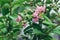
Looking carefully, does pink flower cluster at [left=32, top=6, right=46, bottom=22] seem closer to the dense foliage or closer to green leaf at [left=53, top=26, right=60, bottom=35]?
the dense foliage

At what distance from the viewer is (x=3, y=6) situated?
4.14 ft

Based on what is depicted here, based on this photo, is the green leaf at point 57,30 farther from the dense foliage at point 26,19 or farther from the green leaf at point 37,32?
the green leaf at point 37,32

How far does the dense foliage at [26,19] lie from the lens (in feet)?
4.22

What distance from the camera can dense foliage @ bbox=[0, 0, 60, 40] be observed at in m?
1.29

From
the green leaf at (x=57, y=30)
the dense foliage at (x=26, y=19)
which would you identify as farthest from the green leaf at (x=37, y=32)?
the green leaf at (x=57, y=30)

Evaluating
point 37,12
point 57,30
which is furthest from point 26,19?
point 57,30

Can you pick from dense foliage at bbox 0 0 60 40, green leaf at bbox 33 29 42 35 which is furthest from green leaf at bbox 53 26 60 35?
green leaf at bbox 33 29 42 35

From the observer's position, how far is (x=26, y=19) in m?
1.42

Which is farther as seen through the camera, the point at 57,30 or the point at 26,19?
the point at 26,19

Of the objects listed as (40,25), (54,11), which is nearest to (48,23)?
(40,25)

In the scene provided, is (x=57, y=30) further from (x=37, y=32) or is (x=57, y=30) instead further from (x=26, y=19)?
(x=26, y=19)

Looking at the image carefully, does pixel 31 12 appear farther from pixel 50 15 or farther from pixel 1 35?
pixel 1 35

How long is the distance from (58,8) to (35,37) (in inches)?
11.3

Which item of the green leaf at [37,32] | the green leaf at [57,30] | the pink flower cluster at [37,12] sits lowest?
the green leaf at [37,32]
